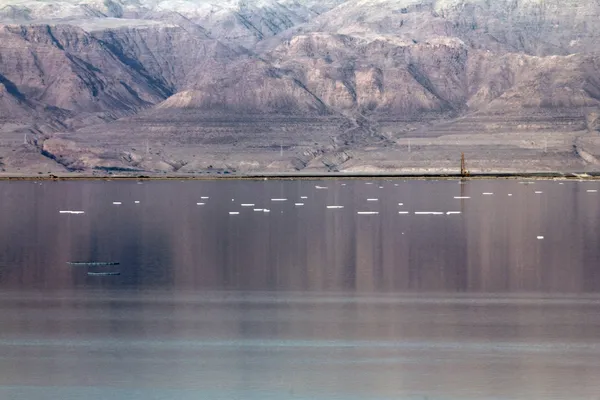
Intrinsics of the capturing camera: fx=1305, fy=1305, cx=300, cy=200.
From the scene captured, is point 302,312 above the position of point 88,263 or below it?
below

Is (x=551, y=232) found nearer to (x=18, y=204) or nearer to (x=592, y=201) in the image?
(x=592, y=201)

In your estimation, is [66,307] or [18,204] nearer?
[66,307]

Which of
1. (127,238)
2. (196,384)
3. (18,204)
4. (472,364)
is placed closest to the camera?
(196,384)

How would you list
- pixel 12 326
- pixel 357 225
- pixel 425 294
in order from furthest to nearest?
pixel 357 225
pixel 425 294
pixel 12 326

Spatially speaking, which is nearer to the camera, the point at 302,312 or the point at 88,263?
the point at 302,312

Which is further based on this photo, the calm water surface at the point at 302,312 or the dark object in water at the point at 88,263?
the dark object in water at the point at 88,263

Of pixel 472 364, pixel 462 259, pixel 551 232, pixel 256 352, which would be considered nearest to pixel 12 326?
pixel 256 352
